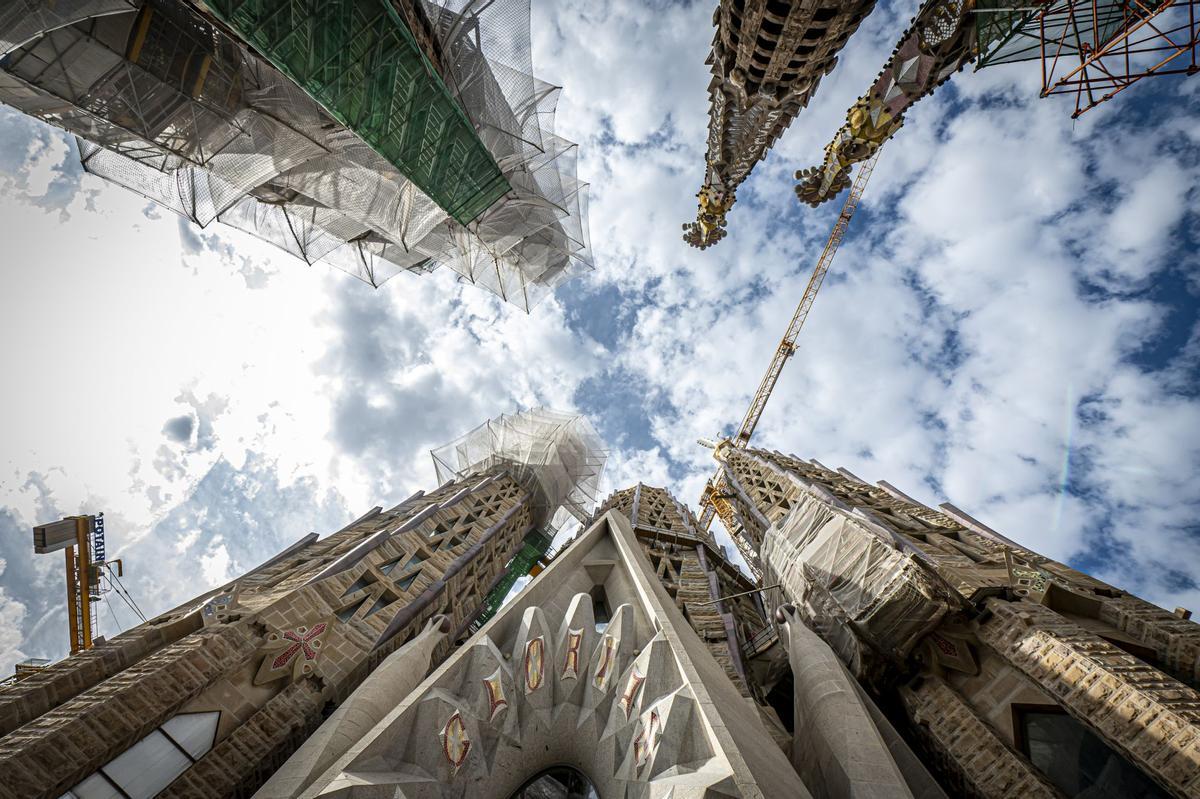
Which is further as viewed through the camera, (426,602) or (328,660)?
(426,602)

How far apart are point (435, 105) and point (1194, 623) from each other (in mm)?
16595

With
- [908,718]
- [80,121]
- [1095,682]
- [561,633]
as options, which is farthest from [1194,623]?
[80,121]

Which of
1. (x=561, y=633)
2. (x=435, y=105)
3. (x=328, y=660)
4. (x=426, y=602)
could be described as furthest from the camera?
(x=426, y=602)

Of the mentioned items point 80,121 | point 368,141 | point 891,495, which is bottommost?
point 891,495

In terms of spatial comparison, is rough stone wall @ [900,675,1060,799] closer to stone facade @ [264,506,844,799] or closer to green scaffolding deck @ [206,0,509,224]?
stone facade @ [264,506,844,799]

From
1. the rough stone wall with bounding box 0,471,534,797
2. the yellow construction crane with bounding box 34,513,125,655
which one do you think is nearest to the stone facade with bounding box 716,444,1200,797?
the rough stone wall with bounding box 0,471,534,797

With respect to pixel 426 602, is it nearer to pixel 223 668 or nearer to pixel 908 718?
pixel 223 668

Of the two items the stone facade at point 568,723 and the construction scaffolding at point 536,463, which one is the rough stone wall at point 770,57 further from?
the stone facade at point 568,723

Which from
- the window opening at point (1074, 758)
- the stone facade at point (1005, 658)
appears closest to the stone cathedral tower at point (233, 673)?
the stone facade at point (1005, 658)

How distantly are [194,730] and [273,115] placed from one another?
12462mm

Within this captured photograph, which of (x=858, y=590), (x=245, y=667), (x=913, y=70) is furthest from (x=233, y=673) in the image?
(x=913, y=70)

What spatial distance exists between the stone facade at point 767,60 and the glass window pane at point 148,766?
70.0 ft

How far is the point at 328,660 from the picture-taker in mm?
8812

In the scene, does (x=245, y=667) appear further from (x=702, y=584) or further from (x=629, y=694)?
(x=702, y=584)
